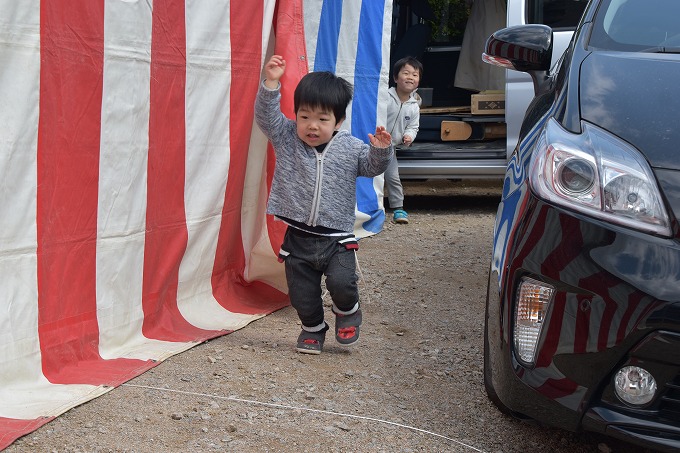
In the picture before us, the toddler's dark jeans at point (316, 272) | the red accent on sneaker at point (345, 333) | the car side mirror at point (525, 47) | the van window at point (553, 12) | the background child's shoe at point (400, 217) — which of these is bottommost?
the background child's shoe at point (400, 217)

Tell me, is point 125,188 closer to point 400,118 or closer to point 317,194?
point 317,194

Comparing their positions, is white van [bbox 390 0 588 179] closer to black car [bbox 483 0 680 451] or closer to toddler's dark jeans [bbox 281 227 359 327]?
toddler's dark jeans [bbox 281 227 359 327]

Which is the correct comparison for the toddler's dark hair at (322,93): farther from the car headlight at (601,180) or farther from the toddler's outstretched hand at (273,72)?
the car headlight at (601,180)

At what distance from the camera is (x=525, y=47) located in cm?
342

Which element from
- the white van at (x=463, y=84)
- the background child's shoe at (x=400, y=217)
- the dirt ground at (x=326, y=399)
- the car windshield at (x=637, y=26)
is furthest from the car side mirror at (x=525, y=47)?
the background child's shoe at (x=400, y=217)

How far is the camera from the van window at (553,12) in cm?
678

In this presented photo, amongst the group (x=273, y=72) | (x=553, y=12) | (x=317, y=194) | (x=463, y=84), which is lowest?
(x=317, y=194)

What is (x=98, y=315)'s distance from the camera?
3.30 meters

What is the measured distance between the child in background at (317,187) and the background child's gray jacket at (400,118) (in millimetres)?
3471

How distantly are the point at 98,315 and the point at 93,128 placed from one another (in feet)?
2.20

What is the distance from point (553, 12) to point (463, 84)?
2.13 metres

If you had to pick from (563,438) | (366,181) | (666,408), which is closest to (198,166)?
(563,438)

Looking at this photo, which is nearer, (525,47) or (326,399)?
(326,399)

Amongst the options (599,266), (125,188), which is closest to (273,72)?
(125,188)
